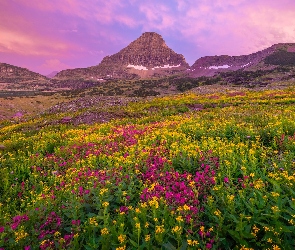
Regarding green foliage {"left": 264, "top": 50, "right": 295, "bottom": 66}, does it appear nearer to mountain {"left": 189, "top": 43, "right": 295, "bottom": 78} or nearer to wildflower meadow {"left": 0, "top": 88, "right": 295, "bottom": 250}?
mountain {"left": 189, "top": 43, "right": 295, "bottom": 78}

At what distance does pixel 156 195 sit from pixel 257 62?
401 ft

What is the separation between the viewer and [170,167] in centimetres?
885

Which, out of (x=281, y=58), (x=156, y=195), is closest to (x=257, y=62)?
(x=281, y=58)

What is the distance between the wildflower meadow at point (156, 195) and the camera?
495 cm

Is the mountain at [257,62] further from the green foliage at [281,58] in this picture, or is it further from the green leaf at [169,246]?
the green leaf at [169,246]

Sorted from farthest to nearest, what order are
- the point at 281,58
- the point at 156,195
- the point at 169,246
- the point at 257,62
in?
the point at 257,62
the point at 281,58
the point at 156,195
the point at 169,246

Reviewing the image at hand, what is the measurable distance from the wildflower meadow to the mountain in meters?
97.7

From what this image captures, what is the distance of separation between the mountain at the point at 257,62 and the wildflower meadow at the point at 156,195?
9773 centimetres

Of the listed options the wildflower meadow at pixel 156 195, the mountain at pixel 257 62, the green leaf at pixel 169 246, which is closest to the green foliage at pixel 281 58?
the mountain at pixel 257 62

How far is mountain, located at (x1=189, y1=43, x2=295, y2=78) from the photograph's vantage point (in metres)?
103

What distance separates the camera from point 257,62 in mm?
113938

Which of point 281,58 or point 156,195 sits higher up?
point 281,58

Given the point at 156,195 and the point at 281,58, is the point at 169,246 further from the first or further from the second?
the point at 281,58

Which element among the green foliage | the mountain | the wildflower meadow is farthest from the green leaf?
the green foliage
